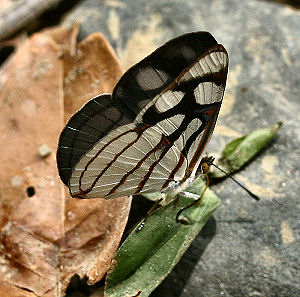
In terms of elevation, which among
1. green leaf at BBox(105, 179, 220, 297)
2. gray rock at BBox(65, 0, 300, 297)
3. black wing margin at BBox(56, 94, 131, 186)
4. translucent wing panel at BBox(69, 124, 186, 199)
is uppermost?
black wing margin at BBox(56, 94, 131, 186)

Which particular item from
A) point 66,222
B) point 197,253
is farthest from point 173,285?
point 66,222

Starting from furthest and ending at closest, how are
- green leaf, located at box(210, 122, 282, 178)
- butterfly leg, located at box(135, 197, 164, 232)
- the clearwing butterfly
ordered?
green leaf, located at box(210, 122, 282, 178), butterfly leg, located at box(135, 197, 164, 232), the clearwing butterfly

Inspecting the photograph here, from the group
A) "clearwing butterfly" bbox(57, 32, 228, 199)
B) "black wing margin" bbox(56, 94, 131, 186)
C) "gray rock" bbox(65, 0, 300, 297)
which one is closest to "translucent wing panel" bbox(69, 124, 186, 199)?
"clearwing butterfly" bbox(57, 32, 228, 199)

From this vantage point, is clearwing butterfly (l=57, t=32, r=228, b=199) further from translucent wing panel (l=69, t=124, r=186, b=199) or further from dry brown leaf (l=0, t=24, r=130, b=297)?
dry brown leaf (l=0, t=24, r=130, b=297)

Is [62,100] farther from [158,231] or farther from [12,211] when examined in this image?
[158,231]

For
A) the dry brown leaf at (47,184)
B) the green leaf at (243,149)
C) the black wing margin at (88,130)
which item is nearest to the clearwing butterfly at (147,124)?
the black wing margin at (88,130)

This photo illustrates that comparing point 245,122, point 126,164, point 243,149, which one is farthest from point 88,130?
point 245,122
